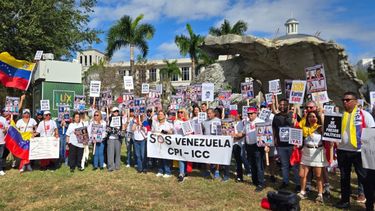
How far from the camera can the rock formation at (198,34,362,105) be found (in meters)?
16.4

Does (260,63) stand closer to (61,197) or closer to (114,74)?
(61,197)

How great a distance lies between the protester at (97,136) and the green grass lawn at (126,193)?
0.64m

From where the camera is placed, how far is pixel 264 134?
26.3 feet

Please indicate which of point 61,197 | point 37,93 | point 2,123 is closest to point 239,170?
point 61,197

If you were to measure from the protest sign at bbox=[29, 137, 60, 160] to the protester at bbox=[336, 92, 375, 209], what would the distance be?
25.6 ft

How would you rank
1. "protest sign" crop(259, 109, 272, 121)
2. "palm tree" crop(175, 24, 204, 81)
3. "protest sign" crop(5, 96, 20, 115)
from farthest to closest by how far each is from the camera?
"palm tree" crop(175, 24, 204, 81) < "protest sign" crop(5, 96, 20, 115) < "protest sign" crop(259, 109, 272, 121)

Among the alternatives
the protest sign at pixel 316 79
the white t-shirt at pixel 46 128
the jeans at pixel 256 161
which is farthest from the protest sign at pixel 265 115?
the white t-shirt at pixel 46 128

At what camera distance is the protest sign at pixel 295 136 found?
23.5 feet

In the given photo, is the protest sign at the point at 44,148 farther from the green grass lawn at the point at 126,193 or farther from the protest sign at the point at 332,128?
the protest sign at the point at 332,128

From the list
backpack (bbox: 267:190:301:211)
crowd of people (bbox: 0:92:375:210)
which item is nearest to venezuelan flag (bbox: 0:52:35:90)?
crowd of people (bbox: 0:92:375:210)

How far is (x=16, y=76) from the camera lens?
44.5 feet

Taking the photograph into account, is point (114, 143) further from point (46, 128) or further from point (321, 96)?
point (321, 96)

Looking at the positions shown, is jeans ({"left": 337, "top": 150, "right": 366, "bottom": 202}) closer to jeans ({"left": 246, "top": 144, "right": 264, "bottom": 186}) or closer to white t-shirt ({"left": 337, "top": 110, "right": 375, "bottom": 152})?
white t-shirt ({"left": 337, "top": 110, "right": 375, "bottom": 152})

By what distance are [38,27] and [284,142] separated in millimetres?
16152
